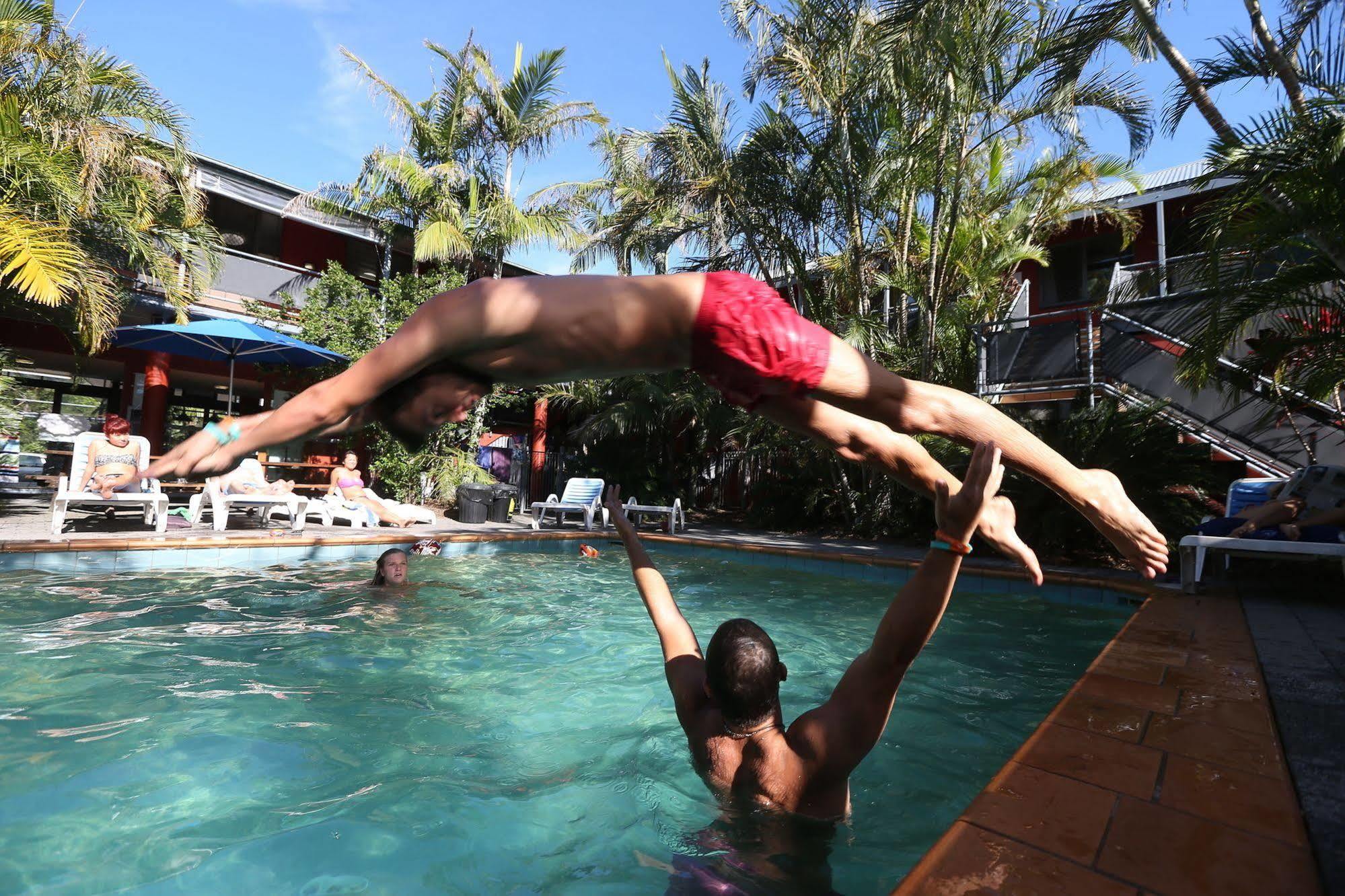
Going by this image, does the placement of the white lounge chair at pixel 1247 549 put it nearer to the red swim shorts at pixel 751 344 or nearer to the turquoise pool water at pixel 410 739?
the turquoise pool water at pixel 410 739

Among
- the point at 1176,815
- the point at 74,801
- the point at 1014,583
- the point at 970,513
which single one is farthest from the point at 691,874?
the point at 1014,583

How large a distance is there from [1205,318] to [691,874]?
7.47 metres

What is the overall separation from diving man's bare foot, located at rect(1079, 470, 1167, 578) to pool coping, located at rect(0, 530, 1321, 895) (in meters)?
0.64

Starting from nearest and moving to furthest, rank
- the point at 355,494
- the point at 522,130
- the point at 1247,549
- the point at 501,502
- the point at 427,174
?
1. the point at 1247,549
2. the point at 355,494
3. the point at 501,502
4. the point at 427,174
5. the point at 522,130

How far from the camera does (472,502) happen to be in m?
12.2

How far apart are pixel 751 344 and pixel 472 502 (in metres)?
10.9

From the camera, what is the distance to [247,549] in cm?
789

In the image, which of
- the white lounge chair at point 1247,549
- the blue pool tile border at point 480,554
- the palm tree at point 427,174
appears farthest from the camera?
the palm tree at point 427,174

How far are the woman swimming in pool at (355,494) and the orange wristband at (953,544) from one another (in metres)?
10.2

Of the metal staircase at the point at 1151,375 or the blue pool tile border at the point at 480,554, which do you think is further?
the metal staircase at the point at 1151,375

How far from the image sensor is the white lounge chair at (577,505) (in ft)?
40.8

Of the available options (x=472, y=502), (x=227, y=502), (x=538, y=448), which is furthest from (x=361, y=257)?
(x=227, y=502)

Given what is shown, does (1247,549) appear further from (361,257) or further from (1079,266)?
(361,257)

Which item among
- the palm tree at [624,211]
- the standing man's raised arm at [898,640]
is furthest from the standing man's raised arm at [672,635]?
the palm tree at [624,211]
